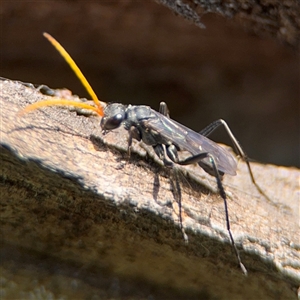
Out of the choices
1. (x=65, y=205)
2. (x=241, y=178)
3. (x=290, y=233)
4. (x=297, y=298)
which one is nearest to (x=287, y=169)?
(x=241, y=178)

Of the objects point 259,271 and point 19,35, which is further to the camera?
point 19,35

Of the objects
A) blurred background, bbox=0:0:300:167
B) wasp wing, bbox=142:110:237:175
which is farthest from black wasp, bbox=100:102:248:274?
blurred background, bbox=0:0:300:167

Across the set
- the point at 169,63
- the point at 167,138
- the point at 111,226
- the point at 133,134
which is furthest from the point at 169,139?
the point at 169,63

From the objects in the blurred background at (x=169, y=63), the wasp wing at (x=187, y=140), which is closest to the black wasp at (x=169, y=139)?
the wasp wing at (x=187, y=140)

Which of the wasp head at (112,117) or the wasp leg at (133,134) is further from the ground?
the wasp head at (112,117)

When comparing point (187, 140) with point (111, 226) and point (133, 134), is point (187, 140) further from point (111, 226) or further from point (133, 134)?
point (111, 226)

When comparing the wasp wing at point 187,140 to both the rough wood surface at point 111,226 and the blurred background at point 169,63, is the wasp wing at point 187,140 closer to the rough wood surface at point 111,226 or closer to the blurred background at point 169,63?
the rough wood surface at point 111,226

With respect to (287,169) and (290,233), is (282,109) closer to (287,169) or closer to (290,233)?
(287,169)
